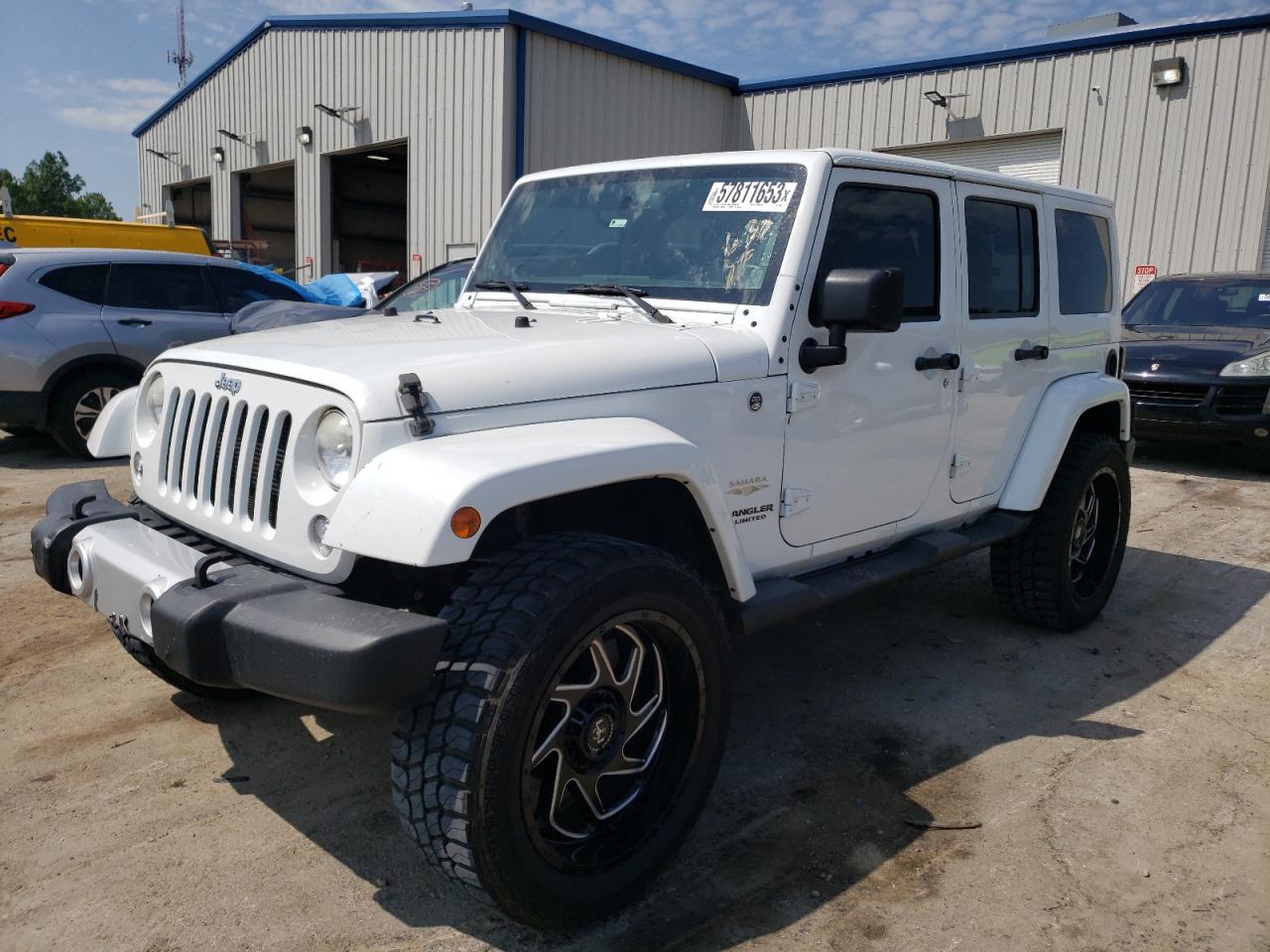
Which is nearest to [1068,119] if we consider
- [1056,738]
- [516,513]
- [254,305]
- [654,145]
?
[654,145]

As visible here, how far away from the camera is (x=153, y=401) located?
313 centimetres

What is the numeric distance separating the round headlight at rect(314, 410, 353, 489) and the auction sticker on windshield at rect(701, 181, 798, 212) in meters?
1.50

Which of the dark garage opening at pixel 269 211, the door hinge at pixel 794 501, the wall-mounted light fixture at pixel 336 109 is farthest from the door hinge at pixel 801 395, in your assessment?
the dark garage opening at pixel 269 211

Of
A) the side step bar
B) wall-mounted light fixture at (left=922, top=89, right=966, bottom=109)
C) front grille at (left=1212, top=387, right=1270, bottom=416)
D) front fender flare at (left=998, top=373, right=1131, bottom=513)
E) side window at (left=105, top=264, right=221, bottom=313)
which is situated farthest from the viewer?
wall-mounted light fixture at (left=922, top=89, right=966, bottom=109)

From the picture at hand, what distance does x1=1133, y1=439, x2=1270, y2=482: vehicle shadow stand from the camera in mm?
8664

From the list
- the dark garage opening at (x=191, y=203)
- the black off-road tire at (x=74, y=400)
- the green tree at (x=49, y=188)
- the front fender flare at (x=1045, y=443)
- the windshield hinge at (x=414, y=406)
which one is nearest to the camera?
the windshield hinge at (x=414, y=406)

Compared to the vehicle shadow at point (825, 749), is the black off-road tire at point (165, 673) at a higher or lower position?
higher

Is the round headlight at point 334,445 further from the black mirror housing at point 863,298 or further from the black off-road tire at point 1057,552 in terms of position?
the black off-road tire at point 1057,552

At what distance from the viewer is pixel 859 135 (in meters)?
15.5

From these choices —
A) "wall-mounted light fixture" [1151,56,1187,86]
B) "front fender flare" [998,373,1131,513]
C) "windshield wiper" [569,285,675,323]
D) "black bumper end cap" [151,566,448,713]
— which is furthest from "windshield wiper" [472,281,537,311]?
"wall-mounted light fixture" [1151,56,1187,86]

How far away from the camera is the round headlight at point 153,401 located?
3107mm

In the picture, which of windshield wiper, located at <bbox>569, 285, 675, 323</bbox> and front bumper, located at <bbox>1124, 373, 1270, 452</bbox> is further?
front bumper, located at <bbox>1124, 373, 1270, 452</bbox>

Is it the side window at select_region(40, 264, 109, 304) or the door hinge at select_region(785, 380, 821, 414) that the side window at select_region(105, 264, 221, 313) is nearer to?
the side window at select_region(40, 264, 109, 304)

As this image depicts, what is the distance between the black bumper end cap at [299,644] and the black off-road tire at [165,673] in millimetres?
740
